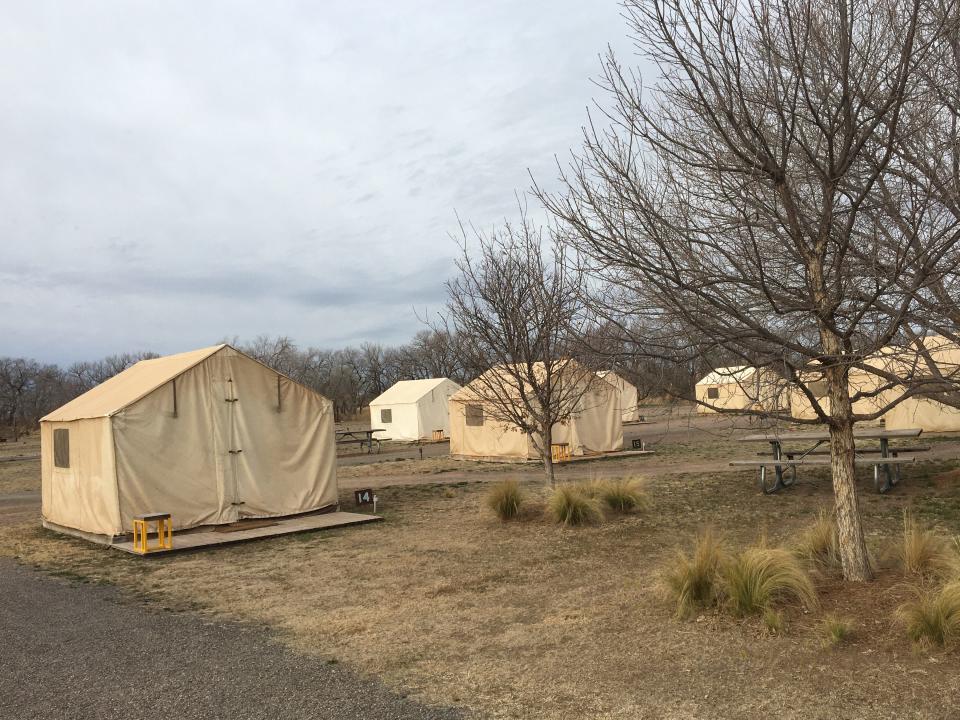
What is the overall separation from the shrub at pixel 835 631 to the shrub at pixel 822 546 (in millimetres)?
1574

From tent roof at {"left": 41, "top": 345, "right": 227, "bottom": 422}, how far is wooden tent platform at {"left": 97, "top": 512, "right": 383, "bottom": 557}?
197 cm

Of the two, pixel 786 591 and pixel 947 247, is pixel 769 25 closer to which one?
pixel 947 247

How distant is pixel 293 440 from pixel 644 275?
28.9 feet

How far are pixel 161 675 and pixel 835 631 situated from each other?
172 inches

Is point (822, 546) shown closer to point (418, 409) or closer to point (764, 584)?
point (764, 584)

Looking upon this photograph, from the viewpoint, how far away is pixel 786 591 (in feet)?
19.0

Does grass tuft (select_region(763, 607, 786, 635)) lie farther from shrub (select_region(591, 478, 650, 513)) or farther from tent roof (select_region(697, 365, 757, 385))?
shrub (select_region(591, 478, 650, 513))

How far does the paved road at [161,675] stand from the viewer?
4527 mm

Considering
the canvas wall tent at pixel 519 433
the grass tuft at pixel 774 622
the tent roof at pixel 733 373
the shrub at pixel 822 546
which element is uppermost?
the tent roof at pixel 733 373

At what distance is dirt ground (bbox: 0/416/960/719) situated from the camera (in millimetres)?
4359

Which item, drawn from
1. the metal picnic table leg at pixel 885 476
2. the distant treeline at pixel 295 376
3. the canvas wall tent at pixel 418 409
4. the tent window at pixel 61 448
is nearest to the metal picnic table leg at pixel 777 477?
the metal picnic table leg at pixel 885 476

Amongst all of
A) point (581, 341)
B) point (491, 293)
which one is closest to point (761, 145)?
point (581, 341)

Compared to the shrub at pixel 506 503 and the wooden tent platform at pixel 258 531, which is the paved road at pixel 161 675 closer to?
the wooden tent platform at pixel 258 531

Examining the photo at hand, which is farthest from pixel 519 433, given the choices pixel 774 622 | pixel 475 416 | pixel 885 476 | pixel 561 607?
pixel 774 622
